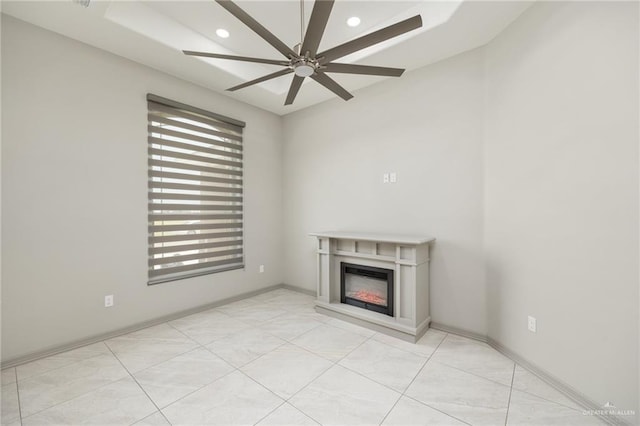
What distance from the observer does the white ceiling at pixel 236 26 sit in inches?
86.1

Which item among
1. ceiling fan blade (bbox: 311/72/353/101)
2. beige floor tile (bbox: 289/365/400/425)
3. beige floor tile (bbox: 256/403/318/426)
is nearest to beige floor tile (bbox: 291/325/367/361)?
beige floor tile (bbox: 289/365/400/425)

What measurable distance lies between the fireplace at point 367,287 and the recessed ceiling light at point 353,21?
8.71 ft

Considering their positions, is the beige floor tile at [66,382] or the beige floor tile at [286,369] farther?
the beige floor tile at [286,369]

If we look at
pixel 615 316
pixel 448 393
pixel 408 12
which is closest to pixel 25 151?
pixel 408 12

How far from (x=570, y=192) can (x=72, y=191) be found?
13.9ft

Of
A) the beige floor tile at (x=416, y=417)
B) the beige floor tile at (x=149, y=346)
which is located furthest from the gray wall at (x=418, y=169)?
the beige floor tile at (x=149, y=346)

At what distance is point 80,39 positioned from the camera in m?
2.51

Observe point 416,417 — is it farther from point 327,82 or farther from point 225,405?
point 327,82

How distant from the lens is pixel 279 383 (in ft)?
6.48

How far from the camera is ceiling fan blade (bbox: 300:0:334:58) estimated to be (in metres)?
1.32

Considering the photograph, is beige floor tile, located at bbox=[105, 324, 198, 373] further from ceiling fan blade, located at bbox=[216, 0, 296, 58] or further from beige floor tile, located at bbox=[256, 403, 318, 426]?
ceiling fan blade, located at bbox=[216, 0, 296, 58]

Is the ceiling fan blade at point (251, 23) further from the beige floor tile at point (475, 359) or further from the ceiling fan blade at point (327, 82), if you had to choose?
the beige floor tile at point (475, 359)

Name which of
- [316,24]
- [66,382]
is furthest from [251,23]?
[66,382]

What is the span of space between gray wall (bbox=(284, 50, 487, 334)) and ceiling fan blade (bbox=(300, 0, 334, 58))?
71.7 inches
